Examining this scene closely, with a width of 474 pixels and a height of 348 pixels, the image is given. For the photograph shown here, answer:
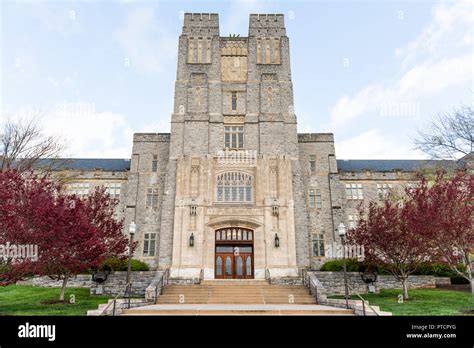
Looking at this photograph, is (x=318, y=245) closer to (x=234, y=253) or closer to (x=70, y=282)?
(x=234, y=253)

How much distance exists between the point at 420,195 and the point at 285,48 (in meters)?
19.4

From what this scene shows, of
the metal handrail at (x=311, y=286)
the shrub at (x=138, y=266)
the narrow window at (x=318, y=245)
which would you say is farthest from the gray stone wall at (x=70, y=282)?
the narrow window at (x=318, y=245)

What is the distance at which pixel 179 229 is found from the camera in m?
27.0

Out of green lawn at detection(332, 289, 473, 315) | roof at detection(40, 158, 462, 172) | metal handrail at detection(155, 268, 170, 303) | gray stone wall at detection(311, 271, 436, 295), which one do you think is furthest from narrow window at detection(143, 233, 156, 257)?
green lawn at detection(332, 289, 473, 315)

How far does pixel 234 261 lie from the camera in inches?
1072

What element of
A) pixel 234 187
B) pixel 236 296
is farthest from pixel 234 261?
pixel 236 296

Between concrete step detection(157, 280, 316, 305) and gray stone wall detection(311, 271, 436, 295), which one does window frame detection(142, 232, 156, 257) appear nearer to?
concrete step detection(157, 280, 316, 305)

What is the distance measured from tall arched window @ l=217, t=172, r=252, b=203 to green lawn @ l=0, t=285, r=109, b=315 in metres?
11.3

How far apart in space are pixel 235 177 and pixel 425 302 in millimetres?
15441

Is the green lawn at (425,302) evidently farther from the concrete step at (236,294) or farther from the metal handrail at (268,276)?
the metal handrail at (268,276)

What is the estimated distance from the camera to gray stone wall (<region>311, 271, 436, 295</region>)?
22.5m
